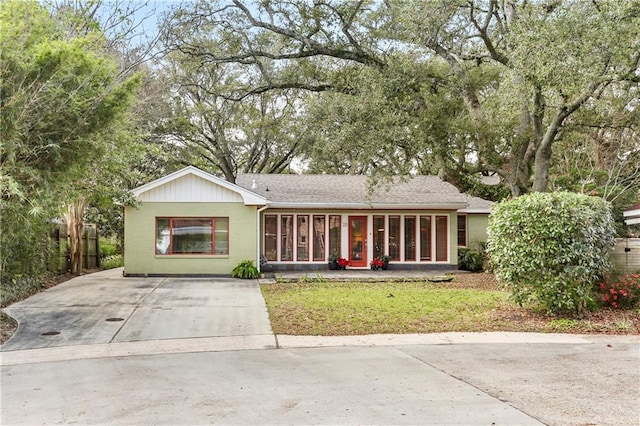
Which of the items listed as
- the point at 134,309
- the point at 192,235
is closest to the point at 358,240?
the point at 192,235

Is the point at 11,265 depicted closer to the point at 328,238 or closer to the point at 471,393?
the point at 328,238

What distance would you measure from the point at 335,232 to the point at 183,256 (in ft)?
18.4

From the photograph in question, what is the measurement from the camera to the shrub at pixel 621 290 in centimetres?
922

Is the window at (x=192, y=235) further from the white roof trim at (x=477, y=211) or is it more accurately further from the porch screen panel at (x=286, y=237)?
the white roof trim at (x=477, y=211)

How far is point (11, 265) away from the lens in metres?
11.8

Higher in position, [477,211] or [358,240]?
[477,211]

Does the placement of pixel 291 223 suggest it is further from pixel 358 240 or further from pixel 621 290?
pixel 621 290

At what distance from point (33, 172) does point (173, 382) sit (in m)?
4.03

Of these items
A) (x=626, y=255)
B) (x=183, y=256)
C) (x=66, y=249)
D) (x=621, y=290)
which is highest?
(x=626, y=255)

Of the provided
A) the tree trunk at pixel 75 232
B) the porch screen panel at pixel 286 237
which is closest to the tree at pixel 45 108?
the tree trunk at pixel 75 232

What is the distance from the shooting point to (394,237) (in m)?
18.7

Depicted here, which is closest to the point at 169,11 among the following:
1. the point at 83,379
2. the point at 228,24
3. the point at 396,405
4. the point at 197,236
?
the point at 228,24

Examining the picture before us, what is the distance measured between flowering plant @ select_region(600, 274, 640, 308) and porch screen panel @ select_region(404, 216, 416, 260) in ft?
31.0

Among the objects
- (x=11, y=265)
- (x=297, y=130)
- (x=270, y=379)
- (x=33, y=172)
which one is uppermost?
(x=297, y=130)
